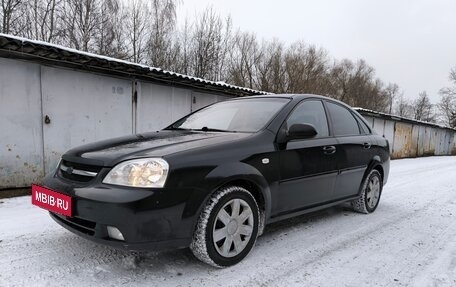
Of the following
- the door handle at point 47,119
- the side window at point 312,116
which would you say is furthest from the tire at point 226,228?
the door handle at point 47,119

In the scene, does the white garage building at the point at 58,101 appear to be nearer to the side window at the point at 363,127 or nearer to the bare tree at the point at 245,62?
the side window at the point at 363,127

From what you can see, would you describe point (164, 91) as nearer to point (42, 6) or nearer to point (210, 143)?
point (210, 143)

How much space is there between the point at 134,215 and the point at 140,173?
1.00 feet

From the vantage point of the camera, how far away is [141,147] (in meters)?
2.66

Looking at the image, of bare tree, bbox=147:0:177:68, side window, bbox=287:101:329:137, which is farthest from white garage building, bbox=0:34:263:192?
bare tree, bbox=147:0:177:68

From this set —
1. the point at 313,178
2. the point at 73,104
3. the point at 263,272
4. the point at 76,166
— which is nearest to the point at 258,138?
the point at 313,178

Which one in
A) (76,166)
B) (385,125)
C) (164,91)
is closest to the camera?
(76,166)

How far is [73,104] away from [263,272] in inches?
204

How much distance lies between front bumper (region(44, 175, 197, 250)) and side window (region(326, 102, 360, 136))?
2347mm

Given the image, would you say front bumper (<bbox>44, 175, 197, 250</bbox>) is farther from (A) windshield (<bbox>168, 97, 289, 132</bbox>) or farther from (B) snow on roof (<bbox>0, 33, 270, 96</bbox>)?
(B) snow on roof (<bbox>0, 33, 270, 96</bbox>)

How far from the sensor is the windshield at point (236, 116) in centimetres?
326

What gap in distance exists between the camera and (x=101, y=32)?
1859 cm

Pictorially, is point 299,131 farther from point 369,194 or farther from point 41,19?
point 41,19
